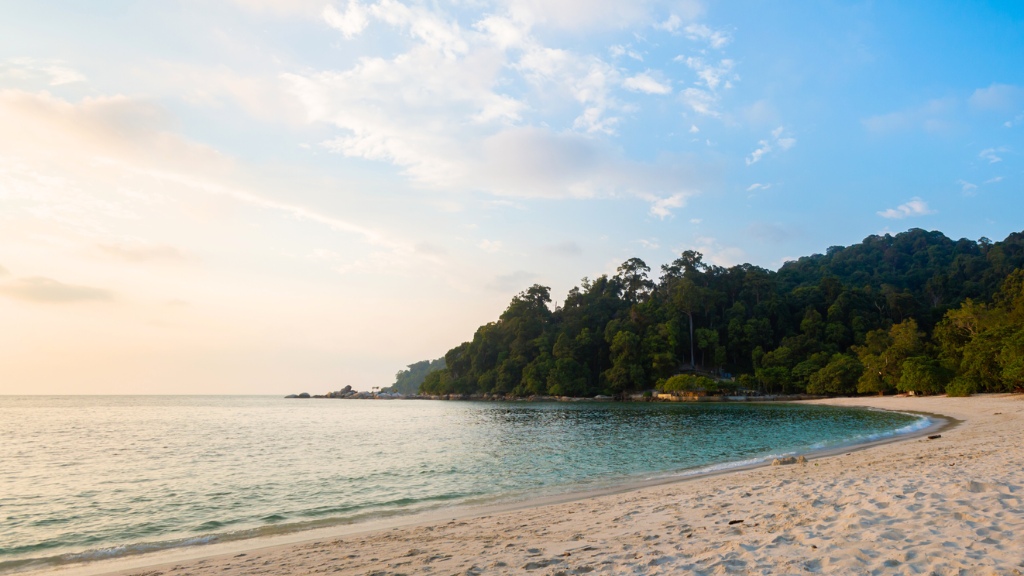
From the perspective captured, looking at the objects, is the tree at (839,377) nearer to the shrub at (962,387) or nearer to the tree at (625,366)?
the shrub at (962,387)

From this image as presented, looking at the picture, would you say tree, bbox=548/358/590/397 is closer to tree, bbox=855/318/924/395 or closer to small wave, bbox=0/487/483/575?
tree, bbox=855/318/924/395

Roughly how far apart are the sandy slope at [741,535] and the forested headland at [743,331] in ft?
216

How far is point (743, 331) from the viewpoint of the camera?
110 meters

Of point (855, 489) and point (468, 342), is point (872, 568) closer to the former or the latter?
point (855, 489)

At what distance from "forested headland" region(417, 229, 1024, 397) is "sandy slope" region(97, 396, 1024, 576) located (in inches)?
2588

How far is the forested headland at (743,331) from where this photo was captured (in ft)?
246

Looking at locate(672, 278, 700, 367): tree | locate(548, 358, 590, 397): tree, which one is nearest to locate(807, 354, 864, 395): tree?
locate(672, 278, 700, 367): tree

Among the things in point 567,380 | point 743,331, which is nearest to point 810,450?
point 567,380

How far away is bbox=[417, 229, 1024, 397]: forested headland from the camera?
246 feet

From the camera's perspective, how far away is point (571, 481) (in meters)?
15.8

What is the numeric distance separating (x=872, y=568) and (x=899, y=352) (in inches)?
3213

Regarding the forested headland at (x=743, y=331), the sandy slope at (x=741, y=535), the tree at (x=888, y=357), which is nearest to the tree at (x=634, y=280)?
the forested headland at (x=743, y=331)

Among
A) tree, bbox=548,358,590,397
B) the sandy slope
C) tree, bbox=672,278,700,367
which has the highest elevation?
tree, bbox=672,278,700,367

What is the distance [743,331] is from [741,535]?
114586 mm
